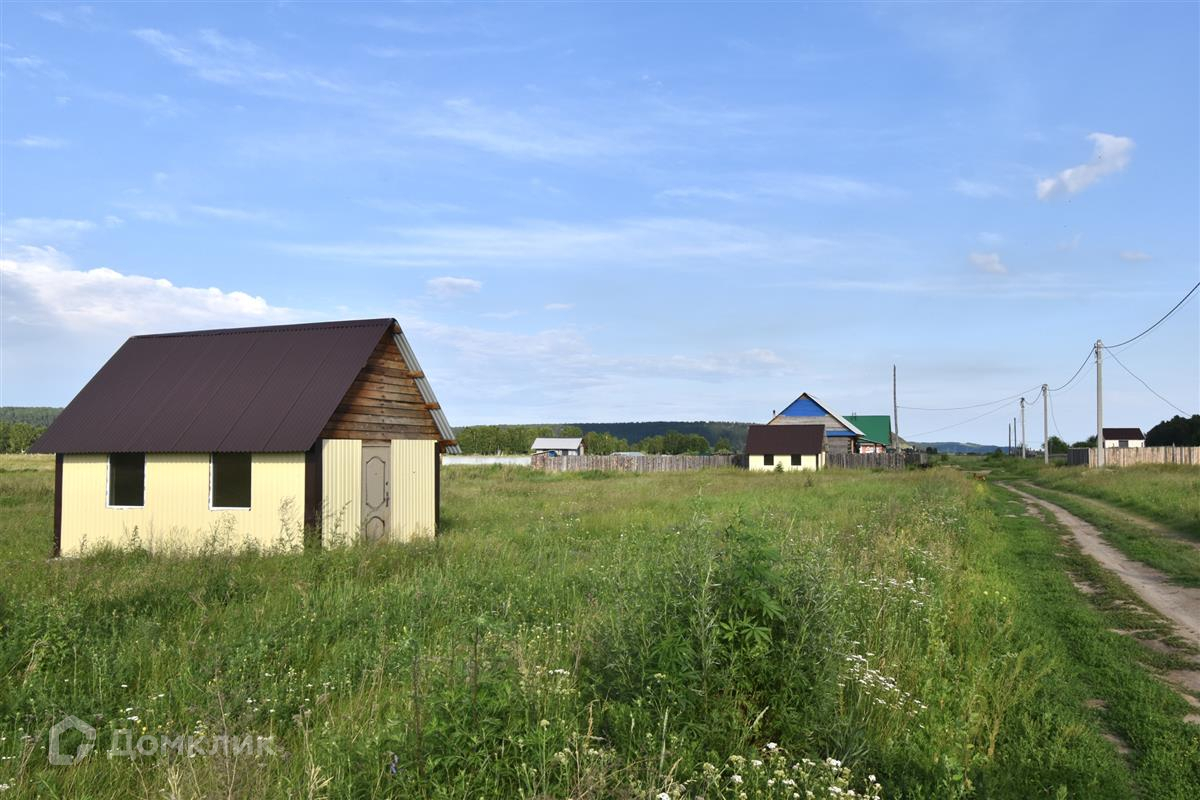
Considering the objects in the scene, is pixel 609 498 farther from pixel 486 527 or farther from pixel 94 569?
pixel 94 569

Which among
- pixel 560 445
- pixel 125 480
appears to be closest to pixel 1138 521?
pixel 125 480

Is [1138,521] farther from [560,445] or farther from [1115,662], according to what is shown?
[560,445]

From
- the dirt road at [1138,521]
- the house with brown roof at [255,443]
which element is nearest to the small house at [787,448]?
the dirt road at [1138,521]

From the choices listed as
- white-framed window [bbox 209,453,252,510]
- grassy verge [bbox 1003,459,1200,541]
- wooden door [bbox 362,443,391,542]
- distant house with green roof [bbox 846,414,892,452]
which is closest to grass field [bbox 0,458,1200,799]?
white-framed window [bbox 209,453,252,510]

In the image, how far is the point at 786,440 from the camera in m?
61.8

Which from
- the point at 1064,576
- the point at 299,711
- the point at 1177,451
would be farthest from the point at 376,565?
the point at 1177,451

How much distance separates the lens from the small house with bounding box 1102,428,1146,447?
10456 centimetres

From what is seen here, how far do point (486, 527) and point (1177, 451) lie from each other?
48794 mm

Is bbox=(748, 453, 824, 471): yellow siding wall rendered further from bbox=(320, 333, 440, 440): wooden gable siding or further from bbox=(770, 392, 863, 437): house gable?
bbox=(320, 333, 440, 440): wooden gable siding

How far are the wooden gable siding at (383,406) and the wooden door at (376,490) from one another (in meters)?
0.41

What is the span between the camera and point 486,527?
1962 centimetres

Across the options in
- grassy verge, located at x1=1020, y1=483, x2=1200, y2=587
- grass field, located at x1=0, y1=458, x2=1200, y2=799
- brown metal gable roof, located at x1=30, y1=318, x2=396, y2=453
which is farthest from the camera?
brown metal gable roof, located at x1=30, y1=318, x2=396, y2=453

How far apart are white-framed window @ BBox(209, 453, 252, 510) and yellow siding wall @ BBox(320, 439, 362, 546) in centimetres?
202

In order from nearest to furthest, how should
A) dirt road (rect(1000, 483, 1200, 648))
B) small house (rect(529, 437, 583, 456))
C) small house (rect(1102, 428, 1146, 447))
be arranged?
dirt road (rect(1000, 483, 1200, 648)) < small house (rect(1102, 428, 1146, 447)) < small house (rect(529, 437, 583, 456))
